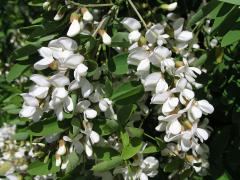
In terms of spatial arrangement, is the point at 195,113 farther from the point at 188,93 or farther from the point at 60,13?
the point at 60,13

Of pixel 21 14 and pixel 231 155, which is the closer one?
pixel 231 155

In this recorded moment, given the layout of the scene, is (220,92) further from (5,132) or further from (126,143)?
(5,132)

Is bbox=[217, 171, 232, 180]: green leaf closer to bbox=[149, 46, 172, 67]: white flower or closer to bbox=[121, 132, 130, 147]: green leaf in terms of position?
bbox=[121, 132, 130, 147]: green leaf

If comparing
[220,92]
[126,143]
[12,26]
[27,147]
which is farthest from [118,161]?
[12,26]

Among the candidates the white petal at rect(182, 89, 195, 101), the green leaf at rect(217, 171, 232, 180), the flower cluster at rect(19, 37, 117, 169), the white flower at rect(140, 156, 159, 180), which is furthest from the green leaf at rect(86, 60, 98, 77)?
the green leaf at rect(217, 171, 232, 180)

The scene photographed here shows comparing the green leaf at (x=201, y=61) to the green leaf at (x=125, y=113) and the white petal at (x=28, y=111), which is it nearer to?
the green leaf at (x=125, y=113)
